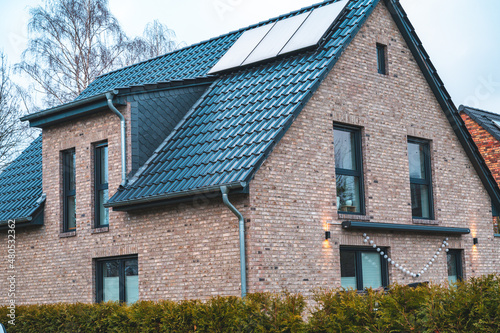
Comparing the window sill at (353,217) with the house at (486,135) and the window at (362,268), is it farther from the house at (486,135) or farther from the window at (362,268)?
the house at (486,135)

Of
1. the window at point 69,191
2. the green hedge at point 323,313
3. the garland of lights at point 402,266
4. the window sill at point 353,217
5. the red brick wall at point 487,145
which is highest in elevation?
the red brick wall at point 487,145

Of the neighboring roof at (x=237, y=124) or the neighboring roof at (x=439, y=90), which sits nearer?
the neighboring roof at (x=237, y=124)

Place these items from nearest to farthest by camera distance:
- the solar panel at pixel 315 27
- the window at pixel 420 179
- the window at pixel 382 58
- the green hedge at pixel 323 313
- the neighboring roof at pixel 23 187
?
the green hedge at pixel 323 313 → the solar panel at pixel 315 27 → the window at pixel 420 179 → the window at pixel 382 58 → the neighboring roof at pixel 23 187

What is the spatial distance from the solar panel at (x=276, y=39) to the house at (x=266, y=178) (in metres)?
0.05

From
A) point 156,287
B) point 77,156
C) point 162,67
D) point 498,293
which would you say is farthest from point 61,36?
point 498,293

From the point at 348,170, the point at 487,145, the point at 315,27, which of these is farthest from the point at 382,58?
the point at 487,145

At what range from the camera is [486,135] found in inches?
936

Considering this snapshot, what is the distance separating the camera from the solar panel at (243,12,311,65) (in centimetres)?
1551

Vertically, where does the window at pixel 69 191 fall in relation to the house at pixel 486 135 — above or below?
below

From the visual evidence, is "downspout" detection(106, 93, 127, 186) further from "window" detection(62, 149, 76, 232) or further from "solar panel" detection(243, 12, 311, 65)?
"solar panel" detection(243, 12, 311, 65)

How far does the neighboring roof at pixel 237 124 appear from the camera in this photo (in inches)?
502

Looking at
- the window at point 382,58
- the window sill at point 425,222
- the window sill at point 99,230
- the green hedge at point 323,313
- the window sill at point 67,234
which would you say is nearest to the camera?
the green hedge at point 323,313

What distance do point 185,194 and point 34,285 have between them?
6.14m

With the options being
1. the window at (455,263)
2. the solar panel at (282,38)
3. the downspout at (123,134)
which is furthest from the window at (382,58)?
the downspout at (123,134)
